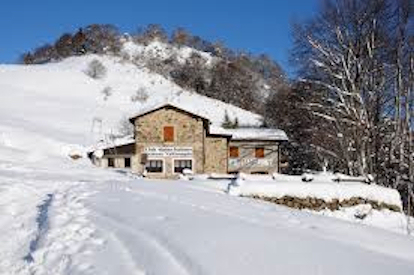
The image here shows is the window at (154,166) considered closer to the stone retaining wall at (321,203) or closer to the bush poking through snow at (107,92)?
the stone retaining wall at (321,203)

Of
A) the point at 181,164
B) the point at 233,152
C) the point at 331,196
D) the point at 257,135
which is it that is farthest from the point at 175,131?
the point at 331,196

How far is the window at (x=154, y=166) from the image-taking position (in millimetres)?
40219

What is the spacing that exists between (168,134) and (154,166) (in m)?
2.36

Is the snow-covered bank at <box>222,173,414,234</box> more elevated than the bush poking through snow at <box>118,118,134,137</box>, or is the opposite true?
the bush poking through snow at <box>118,118,134,137</box>

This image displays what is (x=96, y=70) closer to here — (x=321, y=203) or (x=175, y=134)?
(x=175, y=134)

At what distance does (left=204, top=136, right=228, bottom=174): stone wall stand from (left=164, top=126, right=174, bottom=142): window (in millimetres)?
2623

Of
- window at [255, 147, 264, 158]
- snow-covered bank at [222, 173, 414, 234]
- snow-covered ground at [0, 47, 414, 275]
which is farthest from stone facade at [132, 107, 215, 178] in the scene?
snow-covered ground at [0, 47, 414, 275]

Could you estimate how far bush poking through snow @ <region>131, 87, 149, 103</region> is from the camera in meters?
66.9

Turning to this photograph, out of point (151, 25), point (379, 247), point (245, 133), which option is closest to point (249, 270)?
point (379, 247)

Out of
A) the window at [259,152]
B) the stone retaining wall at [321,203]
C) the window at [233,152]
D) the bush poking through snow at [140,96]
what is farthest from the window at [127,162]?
the bush poking through snow at [140,96]

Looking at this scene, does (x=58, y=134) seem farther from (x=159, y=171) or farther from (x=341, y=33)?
(x=341, y=33)

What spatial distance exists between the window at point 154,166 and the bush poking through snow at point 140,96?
26898 mm

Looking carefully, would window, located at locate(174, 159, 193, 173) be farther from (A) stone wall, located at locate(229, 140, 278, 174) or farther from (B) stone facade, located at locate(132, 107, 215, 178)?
(A) stone wall, located at locate(229, 140, 278, 174)

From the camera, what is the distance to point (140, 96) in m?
67.3
